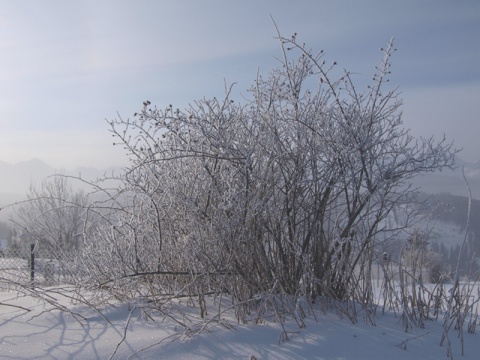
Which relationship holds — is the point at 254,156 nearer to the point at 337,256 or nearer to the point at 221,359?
the point at 337,256

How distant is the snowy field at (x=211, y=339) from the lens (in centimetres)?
321

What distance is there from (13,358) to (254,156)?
2311 mm

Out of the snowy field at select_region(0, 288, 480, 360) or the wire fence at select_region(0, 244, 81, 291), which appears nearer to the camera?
the snowy field at select_region(0, 288, 480, 360)

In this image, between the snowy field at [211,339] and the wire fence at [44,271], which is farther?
the wire fence at [44,271]

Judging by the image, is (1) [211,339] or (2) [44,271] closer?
(1) [211,339]

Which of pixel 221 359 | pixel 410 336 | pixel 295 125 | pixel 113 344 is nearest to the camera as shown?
pixel 221 359

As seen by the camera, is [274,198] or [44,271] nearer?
[274,198]

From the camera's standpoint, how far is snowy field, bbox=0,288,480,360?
10.5ft

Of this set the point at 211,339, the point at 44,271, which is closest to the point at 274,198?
the point at 211,339

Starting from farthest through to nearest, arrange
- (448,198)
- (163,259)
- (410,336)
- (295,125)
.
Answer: (448,198) < (163,259) < (295,125) < (410,336)

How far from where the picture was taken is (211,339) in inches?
134

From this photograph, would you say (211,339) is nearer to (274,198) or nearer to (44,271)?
(274,198)

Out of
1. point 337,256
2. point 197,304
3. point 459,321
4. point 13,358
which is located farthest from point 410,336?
point 13,358

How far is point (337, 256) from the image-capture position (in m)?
4.19
